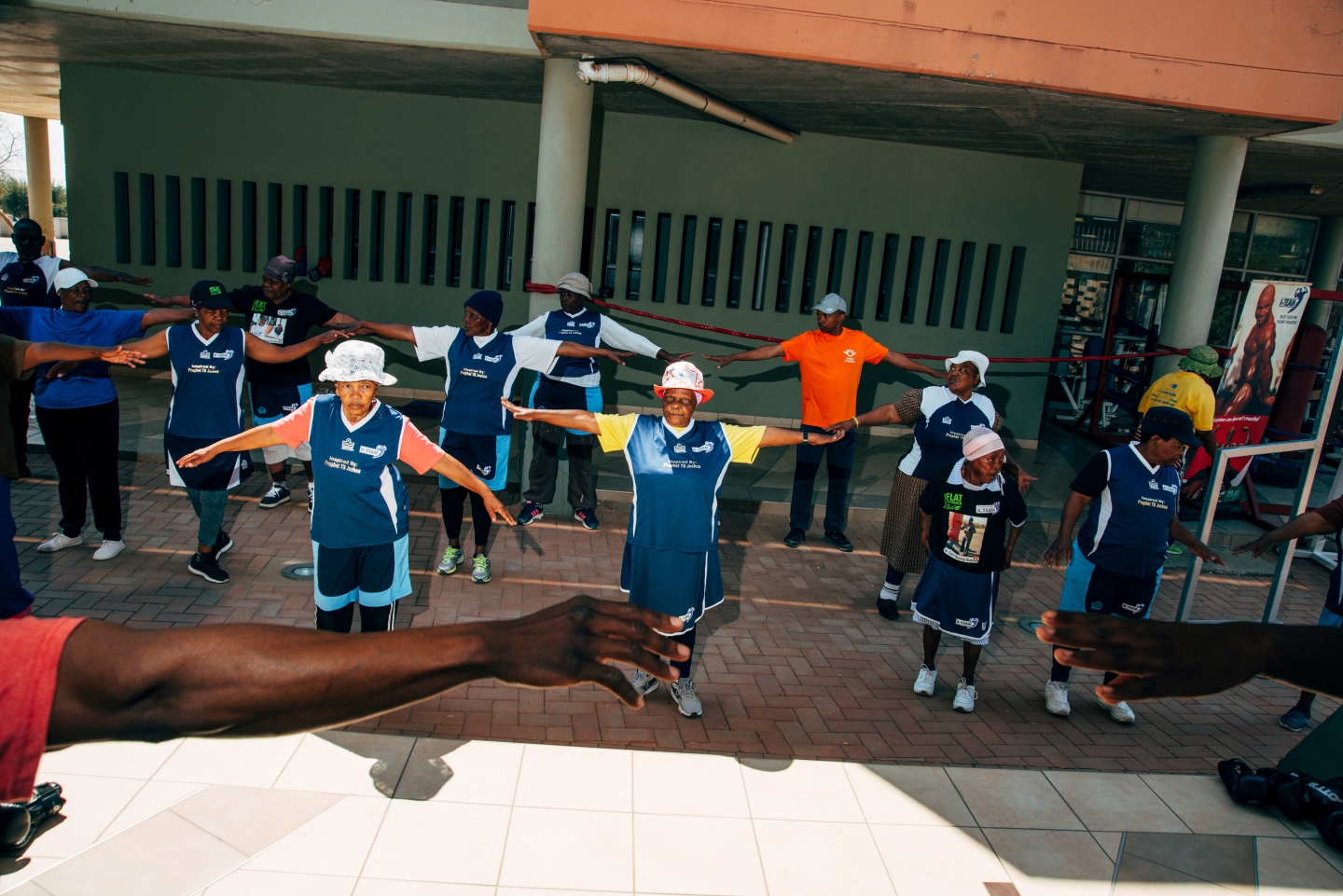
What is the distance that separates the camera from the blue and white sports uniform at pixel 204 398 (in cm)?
614

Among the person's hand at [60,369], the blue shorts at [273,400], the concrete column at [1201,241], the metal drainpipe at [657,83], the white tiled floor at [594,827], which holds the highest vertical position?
the metal drainpipe at [657,83]

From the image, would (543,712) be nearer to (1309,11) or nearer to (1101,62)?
(1101,62)

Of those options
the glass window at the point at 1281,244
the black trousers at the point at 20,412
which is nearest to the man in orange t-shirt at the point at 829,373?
the black trousers at the point at 20,412

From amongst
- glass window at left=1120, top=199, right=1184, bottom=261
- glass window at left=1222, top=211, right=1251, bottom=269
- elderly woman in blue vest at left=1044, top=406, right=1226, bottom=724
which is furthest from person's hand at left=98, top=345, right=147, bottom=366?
glass window at left=1222, top=211, right=1251, bottom=269

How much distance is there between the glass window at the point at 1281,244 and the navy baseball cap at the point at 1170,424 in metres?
13.1

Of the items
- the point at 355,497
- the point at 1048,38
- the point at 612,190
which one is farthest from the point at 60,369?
the point at 1048,38

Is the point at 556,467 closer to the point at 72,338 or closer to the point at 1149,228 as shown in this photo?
the point at 72,338

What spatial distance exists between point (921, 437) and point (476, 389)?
3187mm

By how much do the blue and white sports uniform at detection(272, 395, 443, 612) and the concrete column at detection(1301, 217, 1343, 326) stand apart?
15.9 metres

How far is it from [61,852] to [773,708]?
3.45 metres

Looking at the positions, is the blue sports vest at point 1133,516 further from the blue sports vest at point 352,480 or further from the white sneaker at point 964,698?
the blue sports vest at point 352,480

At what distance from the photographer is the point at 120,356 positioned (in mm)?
5488

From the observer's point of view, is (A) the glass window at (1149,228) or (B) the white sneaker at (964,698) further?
(A) the glass window at (1149,228)

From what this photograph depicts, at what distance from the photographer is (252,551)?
6.98 meters
